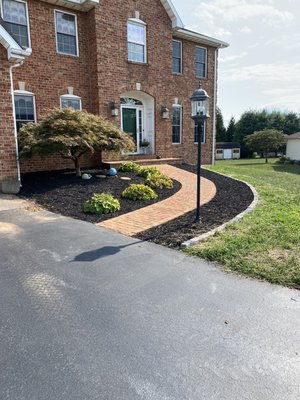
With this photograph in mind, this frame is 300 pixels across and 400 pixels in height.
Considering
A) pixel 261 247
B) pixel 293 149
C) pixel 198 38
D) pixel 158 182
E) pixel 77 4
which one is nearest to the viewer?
pixel 261 247

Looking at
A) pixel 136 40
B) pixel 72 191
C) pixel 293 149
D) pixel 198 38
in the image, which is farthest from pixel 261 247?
pixel 293 149

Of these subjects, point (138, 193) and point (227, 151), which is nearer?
point (138, 193)

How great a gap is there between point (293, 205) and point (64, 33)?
10721mm

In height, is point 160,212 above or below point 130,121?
below

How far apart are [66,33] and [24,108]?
359 centimetres

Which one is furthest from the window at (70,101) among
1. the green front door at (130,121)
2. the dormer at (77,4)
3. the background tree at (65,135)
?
the dormer at (77,4)

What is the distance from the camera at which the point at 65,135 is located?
8906 mm

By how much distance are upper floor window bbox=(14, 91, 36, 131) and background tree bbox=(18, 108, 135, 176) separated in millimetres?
1828

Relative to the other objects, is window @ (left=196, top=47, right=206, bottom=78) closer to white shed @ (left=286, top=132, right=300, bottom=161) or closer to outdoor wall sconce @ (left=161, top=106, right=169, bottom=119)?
outdoor wall sconce @ (left=161, top=106, right=169, bottom=119)

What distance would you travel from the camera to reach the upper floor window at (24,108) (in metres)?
11.1

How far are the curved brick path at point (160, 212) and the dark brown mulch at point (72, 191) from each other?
27 cm

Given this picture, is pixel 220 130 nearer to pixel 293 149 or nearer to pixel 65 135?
pixel 293 149

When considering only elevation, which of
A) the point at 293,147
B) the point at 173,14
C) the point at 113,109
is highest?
the point at 173,14

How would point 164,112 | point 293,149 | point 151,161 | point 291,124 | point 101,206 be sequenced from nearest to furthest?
point 101,206 → point 151,161 → point 164,112 → point 293,149 → point 291,124
